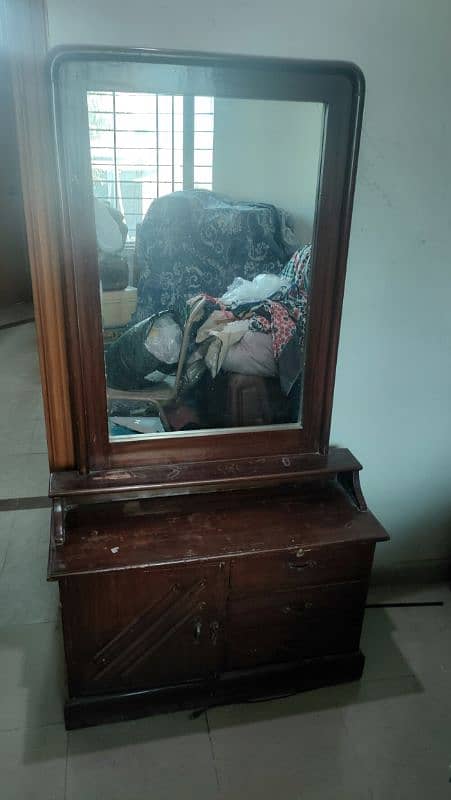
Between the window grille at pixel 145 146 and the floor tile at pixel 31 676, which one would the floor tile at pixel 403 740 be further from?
the window grille at pixel 145 146

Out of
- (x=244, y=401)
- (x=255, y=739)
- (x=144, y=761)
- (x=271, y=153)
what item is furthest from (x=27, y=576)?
(x=271, y=153)

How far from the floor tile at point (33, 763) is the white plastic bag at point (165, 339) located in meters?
1.05

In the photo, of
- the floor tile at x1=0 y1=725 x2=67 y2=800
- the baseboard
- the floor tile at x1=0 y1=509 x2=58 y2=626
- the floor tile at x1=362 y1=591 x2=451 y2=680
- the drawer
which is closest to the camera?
the floor tile at x1=0 y1=725 x2=67 y2=800

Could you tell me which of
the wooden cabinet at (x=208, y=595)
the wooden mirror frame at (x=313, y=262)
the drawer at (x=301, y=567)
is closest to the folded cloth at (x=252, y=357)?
the wooden mirror frame at (x=313, y=262)

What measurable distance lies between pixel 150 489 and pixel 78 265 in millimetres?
582

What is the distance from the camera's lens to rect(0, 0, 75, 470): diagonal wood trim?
120 cm

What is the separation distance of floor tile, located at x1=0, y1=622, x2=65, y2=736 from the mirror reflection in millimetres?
794

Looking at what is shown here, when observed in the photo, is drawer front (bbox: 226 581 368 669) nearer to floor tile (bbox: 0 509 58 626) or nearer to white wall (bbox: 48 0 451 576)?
white wall (bbox: 48 0 451 576)

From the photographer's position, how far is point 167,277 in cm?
148

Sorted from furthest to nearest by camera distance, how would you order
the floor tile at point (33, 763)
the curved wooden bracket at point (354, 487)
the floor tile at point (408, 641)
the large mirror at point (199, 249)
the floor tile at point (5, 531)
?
1. the floor tile at point (5, 531)
2. the floor tile at point (408, 641)
3. the curved wooden bracket at point (354, 487)
4. the floor tile at point (33, 763)
5. the large mirror at point (199, 249)

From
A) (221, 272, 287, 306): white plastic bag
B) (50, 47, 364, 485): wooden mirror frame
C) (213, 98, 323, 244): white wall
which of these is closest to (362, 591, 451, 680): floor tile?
(50, 47, 364, 485): wooden mirror frame

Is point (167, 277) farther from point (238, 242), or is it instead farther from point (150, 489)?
point (150, 489)

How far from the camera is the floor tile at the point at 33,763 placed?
140cm

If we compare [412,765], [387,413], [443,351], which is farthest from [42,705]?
[443,351]
